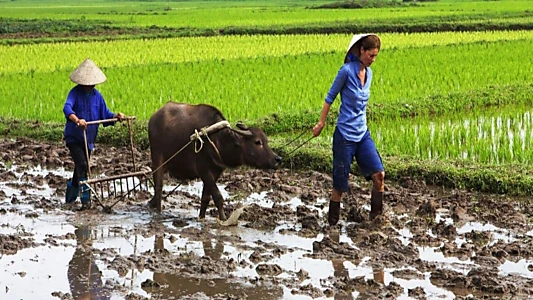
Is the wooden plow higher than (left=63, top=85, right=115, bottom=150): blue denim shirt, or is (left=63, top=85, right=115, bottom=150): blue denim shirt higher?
(left=63, top=85, right=115, bottom=150): blue denim shirt

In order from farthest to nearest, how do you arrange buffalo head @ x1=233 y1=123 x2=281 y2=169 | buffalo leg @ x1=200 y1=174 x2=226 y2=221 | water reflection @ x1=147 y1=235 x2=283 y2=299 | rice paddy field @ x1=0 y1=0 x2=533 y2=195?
rice paddy field @ x1=0 y1=0 x2=533 y2=195 → buffalo leg @ x1=200 y1=174 x2=226 y2=221 → buffalo head @ x1=233 y1=123 x2=281 y2=169 → water reflection @ x1=147 y1=235 x2=283 y2=299

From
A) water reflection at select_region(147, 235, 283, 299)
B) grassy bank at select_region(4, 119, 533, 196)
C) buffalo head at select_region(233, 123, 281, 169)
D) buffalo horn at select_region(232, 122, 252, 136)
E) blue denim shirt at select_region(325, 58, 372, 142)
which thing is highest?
blue denim shirt at select_region(325, 58, 372, 142)

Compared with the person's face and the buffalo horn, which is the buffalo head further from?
the person's face

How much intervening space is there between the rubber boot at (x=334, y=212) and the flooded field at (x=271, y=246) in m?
0.06

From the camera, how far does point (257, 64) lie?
16828 mm

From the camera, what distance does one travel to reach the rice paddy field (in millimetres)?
8656

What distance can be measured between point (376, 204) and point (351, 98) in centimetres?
77

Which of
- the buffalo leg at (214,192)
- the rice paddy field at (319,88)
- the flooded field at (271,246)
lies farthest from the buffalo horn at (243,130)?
the rice paddy field at (319,88)

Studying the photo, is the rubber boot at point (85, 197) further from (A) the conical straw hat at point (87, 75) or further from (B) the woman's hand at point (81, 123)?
(A) the conical straw hat at point (87, 75)

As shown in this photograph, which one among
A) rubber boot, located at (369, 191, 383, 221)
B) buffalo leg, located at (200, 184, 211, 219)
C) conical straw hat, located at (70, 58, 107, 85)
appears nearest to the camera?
rubber boot, located at (369, 191, 383, 221)

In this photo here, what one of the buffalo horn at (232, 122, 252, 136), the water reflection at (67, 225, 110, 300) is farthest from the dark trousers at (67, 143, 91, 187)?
the buffalo horn at (232, 122, 252, 136)

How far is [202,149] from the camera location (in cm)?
669

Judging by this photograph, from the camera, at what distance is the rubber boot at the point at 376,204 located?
250 inches

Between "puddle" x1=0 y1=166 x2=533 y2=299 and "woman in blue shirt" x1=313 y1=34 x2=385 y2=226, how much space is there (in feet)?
1.18
